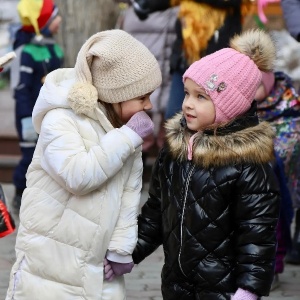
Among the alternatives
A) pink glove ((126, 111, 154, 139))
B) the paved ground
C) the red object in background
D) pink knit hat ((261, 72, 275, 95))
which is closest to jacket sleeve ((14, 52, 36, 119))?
the paved ground

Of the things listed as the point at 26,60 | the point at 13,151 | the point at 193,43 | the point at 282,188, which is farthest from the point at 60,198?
the point at 13,151

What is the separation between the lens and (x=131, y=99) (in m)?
4.21

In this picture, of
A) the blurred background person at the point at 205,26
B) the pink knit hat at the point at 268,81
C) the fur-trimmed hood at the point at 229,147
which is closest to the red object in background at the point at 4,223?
the fur-trimmed hood at the point at 229,147

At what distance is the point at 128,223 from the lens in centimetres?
417

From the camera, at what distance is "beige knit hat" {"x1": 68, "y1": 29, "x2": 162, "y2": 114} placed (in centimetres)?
413

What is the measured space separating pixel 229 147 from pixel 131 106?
470mm

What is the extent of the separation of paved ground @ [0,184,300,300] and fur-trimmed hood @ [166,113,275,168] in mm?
2033

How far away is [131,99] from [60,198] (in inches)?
20.9

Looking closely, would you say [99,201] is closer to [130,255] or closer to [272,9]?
[130,255]

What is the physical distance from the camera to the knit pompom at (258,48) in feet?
14.4

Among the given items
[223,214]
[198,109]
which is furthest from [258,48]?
[223,214]

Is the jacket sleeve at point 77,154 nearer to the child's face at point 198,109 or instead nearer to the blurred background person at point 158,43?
the child's face at point 198,109

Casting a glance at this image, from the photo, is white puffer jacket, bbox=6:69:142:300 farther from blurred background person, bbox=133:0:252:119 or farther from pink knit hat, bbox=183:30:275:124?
blurred background person, bbox=133:0:252:119

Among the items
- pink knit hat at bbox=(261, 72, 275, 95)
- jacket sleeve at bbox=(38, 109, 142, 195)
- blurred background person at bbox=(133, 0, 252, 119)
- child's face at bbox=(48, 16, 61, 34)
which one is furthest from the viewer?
child's face at bbox=(48, 16, 61, 34)
